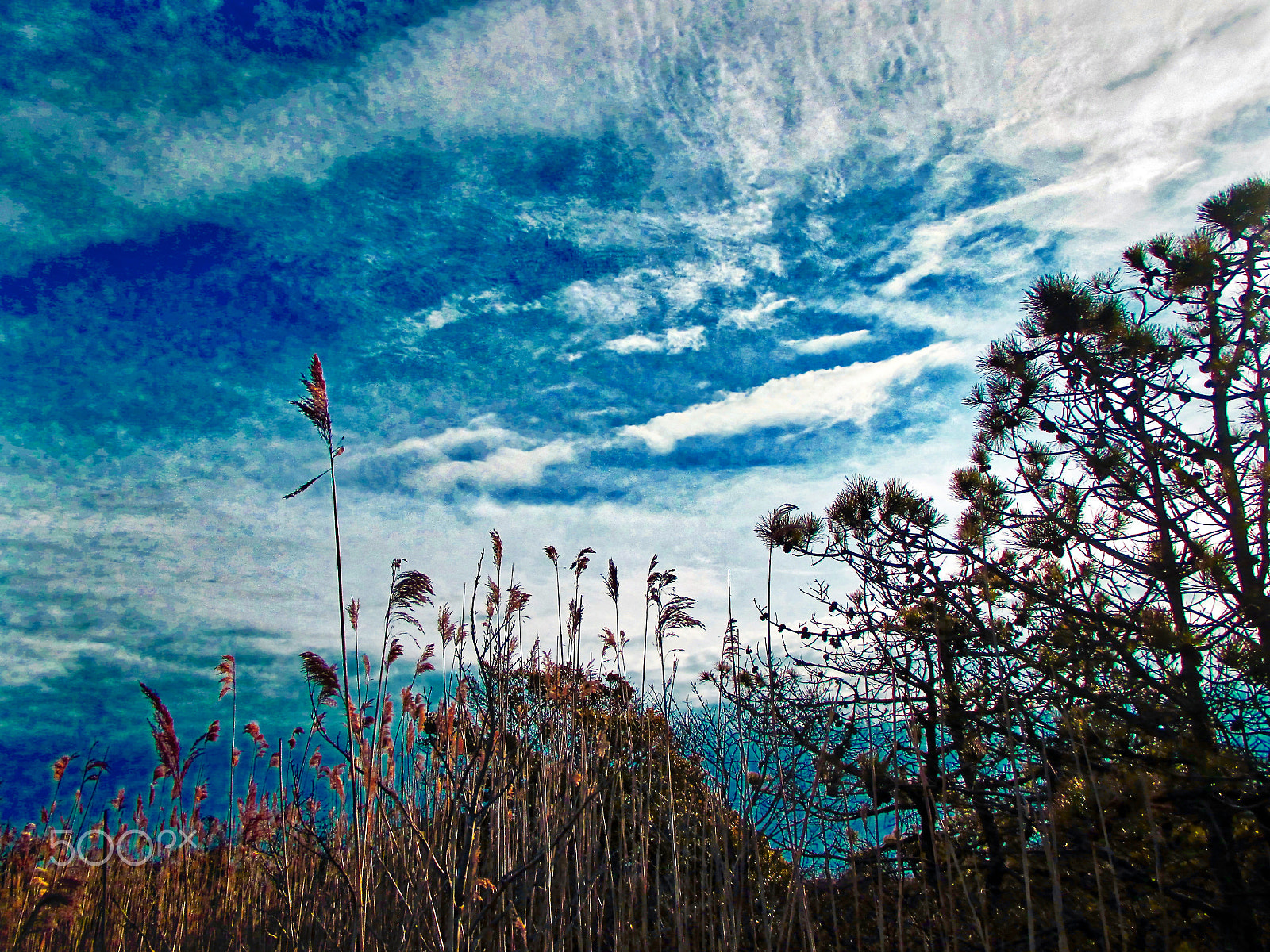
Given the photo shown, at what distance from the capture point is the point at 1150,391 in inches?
166

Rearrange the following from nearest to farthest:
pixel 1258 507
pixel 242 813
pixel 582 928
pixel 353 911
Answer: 1. pixel 353 911
2. pixel 582 928
3. pixel 1258 507
4. pixel 242 813

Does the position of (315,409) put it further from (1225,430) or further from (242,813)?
(1225,430)

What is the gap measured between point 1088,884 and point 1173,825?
531 millimetres

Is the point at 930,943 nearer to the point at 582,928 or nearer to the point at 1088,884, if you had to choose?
the point at 582,928

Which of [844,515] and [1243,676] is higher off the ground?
[844,515]

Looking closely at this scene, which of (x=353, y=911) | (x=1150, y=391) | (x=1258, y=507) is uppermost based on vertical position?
(x=1150, y=391)

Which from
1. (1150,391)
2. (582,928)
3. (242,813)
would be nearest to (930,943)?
(582,928)

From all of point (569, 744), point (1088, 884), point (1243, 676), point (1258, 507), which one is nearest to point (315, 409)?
point (569, 744)

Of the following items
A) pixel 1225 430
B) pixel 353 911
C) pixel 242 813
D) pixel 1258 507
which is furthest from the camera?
pixel 242 813

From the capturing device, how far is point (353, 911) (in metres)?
2.49

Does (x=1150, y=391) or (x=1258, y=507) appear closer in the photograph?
(x=1258, y=507)

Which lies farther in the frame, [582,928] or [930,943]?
[582,928]

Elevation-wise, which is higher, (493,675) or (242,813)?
(493,675)

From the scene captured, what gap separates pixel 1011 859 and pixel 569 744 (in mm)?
2042
